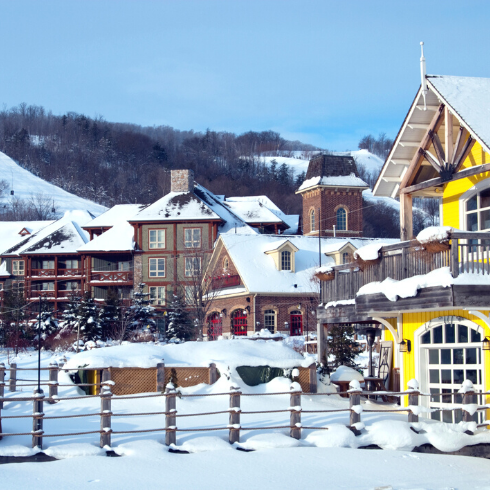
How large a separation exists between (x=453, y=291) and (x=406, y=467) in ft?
10.8

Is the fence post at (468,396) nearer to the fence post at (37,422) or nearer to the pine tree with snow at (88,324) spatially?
the fence post at (37,422)

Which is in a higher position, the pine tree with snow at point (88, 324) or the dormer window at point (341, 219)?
the dormer window at point (341, 219)

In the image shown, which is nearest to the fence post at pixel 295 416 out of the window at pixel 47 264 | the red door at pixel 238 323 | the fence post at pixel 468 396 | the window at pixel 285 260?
the fence post at pixel 468 396

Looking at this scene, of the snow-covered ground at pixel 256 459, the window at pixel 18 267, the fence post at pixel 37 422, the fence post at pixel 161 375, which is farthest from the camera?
the window at pixel 18 267

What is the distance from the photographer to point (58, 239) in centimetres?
5650

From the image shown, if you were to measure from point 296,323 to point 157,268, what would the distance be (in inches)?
535

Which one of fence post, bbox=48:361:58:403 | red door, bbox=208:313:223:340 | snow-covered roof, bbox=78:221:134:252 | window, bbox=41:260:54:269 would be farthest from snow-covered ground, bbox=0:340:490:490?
window, bbox=41:260:54:269

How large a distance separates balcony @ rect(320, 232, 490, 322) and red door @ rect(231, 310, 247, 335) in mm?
22375

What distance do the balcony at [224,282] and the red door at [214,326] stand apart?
2150 millimetres

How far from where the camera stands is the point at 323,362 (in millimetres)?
21109

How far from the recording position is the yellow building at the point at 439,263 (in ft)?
44.5

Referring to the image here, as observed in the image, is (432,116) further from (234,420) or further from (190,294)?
(190,294)

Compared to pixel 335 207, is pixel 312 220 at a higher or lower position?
lower

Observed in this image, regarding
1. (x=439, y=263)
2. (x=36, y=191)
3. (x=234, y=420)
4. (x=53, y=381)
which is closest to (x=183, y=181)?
(x=53, y=381)
